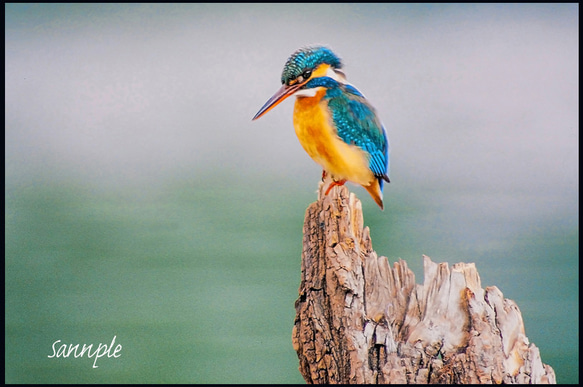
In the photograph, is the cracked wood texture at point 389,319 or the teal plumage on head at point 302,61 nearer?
the cracked wood texture at point 389,319

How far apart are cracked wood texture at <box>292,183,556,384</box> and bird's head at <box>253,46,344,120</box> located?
0.38m

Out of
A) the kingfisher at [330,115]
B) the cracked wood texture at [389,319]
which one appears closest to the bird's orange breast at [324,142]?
the kingfisher at [330,115]

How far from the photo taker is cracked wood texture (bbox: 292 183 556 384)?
2.08m

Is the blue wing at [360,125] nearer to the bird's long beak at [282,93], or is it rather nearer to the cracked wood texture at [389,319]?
the bird's long beak at [282,93]

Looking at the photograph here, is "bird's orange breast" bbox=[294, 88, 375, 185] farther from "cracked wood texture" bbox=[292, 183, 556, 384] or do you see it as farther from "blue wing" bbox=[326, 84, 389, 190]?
"cracked wood texture" bbox=[292, 183, 556, 384]

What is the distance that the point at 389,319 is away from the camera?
85.6 inches

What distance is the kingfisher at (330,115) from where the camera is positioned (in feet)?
7.66

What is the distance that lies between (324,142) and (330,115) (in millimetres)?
97

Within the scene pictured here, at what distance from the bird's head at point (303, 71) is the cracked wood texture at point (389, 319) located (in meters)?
0.38

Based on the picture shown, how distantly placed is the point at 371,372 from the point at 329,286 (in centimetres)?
31

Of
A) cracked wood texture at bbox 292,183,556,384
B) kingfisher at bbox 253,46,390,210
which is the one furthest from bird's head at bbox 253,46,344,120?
cracked wood texture at bbox 292,183,556,384

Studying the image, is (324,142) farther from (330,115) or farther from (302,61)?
(302,61)

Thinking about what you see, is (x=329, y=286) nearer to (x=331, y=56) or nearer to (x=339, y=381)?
(x=339, y=381)

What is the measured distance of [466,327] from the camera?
213 centimetres
